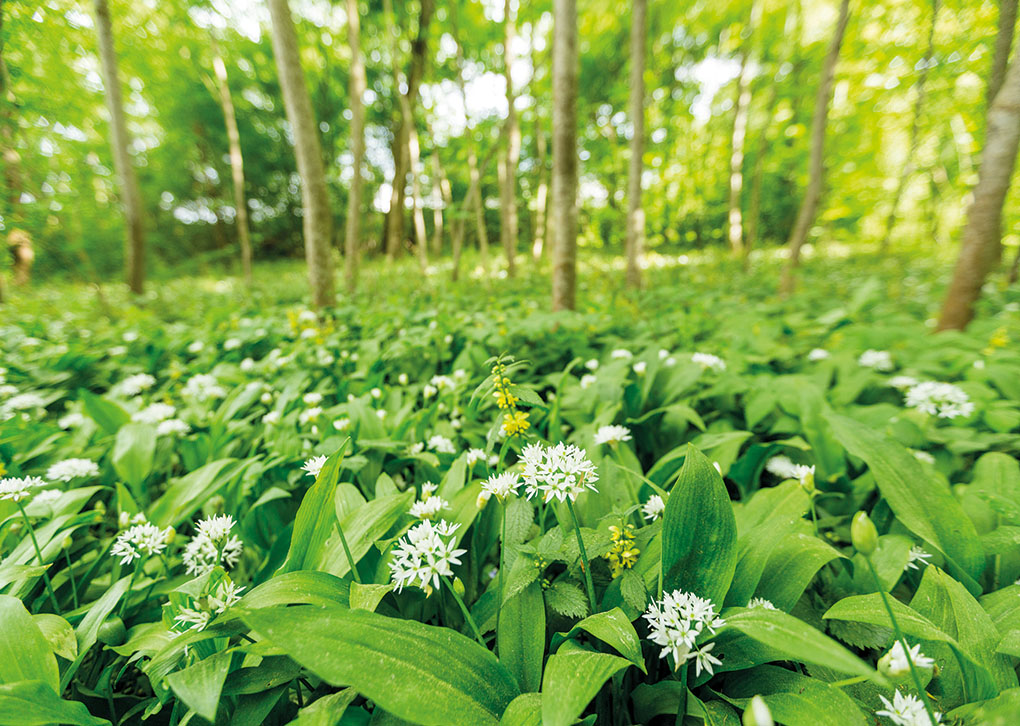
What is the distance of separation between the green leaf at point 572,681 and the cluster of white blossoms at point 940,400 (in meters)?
1.63

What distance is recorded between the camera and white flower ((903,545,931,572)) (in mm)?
999

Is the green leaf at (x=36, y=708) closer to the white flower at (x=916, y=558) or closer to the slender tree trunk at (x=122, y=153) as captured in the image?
the white flower at (x=916, y=558)

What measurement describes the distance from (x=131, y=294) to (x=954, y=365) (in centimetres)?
915

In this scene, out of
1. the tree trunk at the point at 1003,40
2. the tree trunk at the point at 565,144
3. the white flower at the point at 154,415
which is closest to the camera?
the white flower at the point at 154,415

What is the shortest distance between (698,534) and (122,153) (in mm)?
8380

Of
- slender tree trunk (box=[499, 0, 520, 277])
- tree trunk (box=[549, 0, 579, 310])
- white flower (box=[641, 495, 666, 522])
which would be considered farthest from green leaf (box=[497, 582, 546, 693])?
slender tree trunk (box=[499, 0, 520, 277])

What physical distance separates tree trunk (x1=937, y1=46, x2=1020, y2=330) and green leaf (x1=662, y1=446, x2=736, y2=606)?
349 cm

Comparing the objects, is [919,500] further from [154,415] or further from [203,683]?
[154,415]

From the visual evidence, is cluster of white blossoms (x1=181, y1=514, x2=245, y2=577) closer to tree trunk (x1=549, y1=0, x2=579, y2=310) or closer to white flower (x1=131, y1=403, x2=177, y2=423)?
white flower (x1=131, y1=403, x2=177, y2=423)

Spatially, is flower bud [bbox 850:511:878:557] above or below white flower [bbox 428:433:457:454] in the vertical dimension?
above

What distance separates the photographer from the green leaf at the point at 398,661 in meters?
0.62

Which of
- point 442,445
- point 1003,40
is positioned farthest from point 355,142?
point 1003,40

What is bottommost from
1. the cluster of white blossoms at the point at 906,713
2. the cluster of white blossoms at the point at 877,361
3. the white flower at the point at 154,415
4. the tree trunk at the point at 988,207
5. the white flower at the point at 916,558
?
the white flower at the point at 916,558

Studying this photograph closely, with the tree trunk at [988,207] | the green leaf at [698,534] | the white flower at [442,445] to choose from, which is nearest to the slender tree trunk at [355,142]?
the white flower at [442,445]
